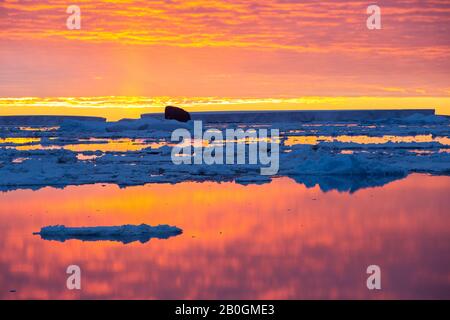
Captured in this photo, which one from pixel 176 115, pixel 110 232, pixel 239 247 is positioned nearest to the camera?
pixel 239 247

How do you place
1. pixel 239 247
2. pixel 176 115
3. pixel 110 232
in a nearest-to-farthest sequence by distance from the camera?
1. pixel 239 247
2. pixel 110 232
3. pixel 176 115

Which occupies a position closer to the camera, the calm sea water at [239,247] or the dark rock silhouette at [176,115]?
the calm sea water at [239,247]

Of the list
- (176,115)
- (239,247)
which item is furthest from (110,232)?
(176,115)

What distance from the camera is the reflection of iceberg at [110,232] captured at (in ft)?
23.1

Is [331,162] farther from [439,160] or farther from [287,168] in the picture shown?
[439,160]

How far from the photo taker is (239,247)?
21.1 ft

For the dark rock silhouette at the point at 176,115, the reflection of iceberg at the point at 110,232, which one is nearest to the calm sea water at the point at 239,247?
the reflection of iceberg at the point at 110,232

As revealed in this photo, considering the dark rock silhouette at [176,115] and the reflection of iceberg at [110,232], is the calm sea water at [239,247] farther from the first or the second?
the dark rock silhouette at [176,115]

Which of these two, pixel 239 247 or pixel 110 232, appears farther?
pixel 110 232

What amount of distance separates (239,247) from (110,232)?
1486 millimetres

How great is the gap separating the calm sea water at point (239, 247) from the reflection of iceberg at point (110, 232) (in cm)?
21

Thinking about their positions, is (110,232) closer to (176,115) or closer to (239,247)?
(239,247)
